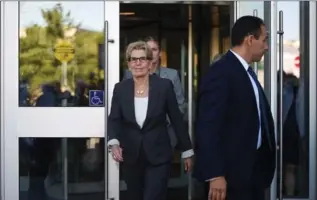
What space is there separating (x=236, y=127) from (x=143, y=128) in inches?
43.4

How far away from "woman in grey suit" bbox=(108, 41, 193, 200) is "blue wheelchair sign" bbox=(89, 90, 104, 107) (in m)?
0.55

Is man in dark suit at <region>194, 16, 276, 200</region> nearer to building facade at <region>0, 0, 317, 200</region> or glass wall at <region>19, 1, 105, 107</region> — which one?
building facade at <region>0, 0, 317, 200</region>

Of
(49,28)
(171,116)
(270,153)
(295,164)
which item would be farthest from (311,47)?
(49,28)

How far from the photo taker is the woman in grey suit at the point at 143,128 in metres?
4.82

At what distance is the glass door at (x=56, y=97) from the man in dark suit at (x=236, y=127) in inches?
62.0

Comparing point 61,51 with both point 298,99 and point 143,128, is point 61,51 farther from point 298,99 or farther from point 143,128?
point 298,99

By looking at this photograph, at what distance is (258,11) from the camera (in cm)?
571

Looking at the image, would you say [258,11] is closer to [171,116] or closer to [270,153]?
[171,116]

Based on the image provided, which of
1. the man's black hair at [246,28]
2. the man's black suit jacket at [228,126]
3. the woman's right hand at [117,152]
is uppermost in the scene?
the man's black hair at [246,28]

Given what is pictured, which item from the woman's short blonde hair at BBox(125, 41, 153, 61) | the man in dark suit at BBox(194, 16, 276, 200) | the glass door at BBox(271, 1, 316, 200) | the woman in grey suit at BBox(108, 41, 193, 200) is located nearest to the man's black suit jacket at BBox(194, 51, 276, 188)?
the man in dark suit at BBox(194, 16, 276, 200)

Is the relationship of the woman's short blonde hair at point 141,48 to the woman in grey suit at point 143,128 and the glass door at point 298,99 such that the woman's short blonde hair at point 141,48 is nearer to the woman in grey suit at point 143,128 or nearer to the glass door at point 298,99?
the woman in grey suit at point 143,128

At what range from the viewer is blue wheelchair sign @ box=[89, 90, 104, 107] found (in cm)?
557

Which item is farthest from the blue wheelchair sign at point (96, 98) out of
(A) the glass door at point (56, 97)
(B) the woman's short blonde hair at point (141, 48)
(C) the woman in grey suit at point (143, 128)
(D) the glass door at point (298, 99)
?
(D) the glass door at point (298, 99)

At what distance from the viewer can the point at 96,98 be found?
561 cm
